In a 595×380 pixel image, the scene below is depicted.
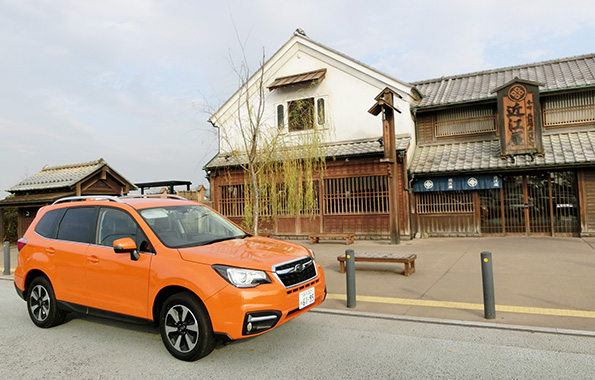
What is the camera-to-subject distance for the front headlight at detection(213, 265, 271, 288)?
3.99 metres

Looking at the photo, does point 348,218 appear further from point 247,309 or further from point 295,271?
point 247,309

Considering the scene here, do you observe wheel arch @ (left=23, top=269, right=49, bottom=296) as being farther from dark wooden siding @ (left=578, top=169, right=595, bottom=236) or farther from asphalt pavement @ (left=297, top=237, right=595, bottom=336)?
dark wooden siding @ (left=578, top=169, right=595, bottom=236)

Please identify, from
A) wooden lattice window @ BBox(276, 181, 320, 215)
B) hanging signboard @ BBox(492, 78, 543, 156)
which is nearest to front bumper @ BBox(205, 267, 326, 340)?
wooden lattice window @ BBox(276, 181, 320, 215)

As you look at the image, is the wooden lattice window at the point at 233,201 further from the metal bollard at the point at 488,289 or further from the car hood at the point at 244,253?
the metal bollard at the point at 488,289

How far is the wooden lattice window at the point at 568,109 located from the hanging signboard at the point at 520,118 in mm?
1149

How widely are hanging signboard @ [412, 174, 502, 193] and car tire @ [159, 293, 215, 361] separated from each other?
12.4 metres

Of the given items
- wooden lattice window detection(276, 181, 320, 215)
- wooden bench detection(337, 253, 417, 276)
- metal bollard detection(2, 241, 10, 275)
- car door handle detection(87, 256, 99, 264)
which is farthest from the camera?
wooden lattice window detection(276, 181, 320, 215)

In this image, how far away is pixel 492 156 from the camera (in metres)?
14.4

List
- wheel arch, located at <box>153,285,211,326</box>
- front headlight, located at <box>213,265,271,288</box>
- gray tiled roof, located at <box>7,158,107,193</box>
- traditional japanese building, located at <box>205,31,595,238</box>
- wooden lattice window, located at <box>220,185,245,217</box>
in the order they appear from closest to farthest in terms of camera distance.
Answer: front headlight, located at <box>213,265,271,288</box> < wheel arch, located at <box>153,285,211,326</box> < traditional japanese building, located at <box>205,31,595,238</box> < gray tiled roof, located at <box>7,158,107,193</box> < wooden lattice window, located at <box>220,185,245,217</box>

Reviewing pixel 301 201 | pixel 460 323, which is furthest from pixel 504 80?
pixel 460 323

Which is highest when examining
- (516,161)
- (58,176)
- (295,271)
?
(58,176)

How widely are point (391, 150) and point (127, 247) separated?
10.2m

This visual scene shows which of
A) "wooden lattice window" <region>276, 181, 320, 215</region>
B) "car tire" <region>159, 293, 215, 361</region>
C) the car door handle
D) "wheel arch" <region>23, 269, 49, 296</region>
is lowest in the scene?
"car tire" <region>159, 293, 215, 361</region>

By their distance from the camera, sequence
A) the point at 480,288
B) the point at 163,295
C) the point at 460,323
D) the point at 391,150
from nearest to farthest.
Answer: the point at 163,295 < the point at 460,323 < the point at 480,288 < the point at 391,150
